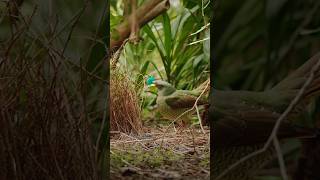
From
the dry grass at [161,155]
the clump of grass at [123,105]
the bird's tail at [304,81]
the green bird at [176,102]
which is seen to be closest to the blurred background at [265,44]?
the bird's tail at [304,81]

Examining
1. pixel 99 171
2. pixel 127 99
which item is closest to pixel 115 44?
pixel 127 99

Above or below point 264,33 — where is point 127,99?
below

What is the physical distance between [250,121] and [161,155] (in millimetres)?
517

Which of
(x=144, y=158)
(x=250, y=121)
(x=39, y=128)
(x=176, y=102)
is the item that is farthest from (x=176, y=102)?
(x=39, y=128)

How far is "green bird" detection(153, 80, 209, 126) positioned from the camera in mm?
1970

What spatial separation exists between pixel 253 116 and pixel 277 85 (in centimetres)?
11

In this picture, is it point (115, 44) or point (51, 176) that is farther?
point (115, 44)

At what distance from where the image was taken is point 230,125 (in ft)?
4.41

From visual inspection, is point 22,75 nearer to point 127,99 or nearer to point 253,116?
point 253,116

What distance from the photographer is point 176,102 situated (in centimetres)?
197

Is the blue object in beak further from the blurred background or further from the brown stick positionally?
the blurred background

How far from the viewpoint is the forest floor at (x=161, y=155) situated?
5.22 ft

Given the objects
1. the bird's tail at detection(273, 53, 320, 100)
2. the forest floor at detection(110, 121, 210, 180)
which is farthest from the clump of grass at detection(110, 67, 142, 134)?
the bird's tail at detection(273, 53, 320, 100)

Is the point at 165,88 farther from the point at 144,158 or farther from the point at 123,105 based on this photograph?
the point at 144,158
